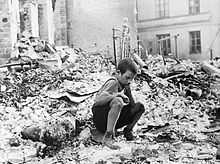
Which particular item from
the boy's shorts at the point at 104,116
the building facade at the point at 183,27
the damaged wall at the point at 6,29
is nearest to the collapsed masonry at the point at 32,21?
the damaged wall at the point at 6,29

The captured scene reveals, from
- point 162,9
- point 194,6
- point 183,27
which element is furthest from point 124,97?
point 162,9

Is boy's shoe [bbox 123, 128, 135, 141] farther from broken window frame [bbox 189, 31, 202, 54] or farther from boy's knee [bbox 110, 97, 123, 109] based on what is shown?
broken window frame [bbox 189, 31, 202, 54]

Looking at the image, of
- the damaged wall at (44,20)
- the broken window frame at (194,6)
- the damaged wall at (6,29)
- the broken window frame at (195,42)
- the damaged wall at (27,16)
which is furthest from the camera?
the broken window frame at (194,6)

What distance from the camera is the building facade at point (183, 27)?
2277cm

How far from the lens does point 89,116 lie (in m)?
6.30

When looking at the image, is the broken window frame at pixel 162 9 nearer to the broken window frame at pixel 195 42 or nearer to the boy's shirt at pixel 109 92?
the broken window frame at pixel 195 42

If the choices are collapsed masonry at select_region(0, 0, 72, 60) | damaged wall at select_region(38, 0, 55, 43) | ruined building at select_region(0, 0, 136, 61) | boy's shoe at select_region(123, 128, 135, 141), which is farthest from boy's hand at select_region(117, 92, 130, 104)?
ruined building at select_region(0, 0, 136, 61)

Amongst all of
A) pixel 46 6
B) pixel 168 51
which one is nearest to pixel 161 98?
pixel 46 6

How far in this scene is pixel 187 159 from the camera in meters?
4.24

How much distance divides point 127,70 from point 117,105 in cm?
48

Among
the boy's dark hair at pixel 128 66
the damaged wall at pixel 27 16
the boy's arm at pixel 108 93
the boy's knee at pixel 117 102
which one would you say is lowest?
the boy's knee at pixel 117 102

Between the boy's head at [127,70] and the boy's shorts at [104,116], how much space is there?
41cm

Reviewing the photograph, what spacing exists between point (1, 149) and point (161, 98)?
13.5ft

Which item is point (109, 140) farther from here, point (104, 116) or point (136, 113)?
point (136, 113)
